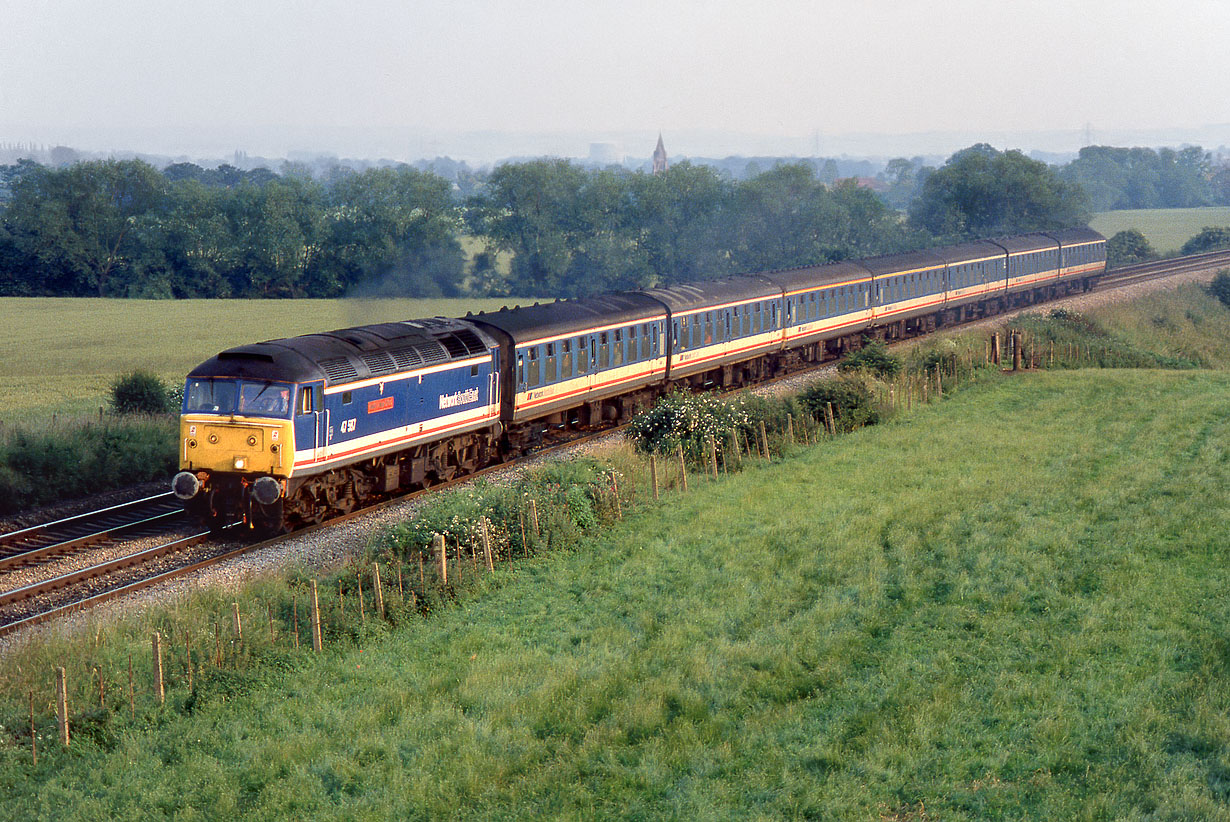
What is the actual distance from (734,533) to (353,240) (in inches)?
2751

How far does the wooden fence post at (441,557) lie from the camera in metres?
18.7

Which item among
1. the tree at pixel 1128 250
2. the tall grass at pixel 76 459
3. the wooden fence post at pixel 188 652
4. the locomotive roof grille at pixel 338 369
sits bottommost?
the wooden fence post at pixel 188 652

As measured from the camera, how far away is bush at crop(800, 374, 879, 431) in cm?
3338

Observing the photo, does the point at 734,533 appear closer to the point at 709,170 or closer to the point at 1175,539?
the point at 1175,539

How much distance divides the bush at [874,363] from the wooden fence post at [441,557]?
2256 centimetres

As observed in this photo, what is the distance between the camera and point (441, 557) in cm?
1875

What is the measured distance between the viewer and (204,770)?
12539 millimetres

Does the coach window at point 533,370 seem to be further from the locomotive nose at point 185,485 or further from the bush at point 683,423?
the locomotive nose at point 185,485

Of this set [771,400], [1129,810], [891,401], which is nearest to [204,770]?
[1129,810]

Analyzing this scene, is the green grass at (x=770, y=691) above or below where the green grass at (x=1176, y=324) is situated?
below

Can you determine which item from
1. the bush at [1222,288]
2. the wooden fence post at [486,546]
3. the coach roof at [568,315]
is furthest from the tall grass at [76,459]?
the bush at [1222,288]

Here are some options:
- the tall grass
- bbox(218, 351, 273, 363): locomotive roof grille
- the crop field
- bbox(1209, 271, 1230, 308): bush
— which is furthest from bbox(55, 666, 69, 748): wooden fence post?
bbox(1209, 271, 1230, 308): bush

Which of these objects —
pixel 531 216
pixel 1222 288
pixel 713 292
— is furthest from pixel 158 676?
pixel 531 216

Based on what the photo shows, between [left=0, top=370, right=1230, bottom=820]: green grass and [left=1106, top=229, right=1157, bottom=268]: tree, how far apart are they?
78.8 m
